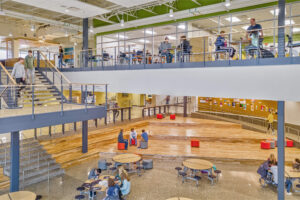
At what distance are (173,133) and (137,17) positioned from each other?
8593mm

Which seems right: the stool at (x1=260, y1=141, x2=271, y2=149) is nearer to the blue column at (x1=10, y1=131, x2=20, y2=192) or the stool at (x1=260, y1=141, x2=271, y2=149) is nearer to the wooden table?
the wooden table

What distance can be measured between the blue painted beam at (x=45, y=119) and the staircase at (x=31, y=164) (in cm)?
313

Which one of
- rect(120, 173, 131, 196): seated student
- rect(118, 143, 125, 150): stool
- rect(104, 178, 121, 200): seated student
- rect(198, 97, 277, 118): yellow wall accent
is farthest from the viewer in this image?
rect(198, 97, 277, 118): yellow wall accent

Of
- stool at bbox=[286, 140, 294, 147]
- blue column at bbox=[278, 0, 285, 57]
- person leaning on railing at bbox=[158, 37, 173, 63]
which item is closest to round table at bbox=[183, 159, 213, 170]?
person leaning on railing at bbox=[158, 37, 173, 63]

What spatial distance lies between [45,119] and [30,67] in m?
4.86

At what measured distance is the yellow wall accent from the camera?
51.5 feet

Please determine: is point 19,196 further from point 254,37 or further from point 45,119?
point 254,37

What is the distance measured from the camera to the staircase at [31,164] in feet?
29.6

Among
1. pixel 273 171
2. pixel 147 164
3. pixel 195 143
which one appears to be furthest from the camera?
pixel 195 143

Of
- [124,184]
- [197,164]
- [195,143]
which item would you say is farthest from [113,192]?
[195,143]

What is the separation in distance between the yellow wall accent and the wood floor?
215 centimetres

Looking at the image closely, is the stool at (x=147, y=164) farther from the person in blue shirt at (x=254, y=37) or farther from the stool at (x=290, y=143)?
the stool at (x=290, y=143)

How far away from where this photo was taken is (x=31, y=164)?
9.74m

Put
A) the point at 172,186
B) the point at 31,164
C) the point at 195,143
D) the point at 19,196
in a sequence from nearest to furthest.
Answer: the point at 19,196
the point at 172,186
the point at 31,164
the point at 195,143
